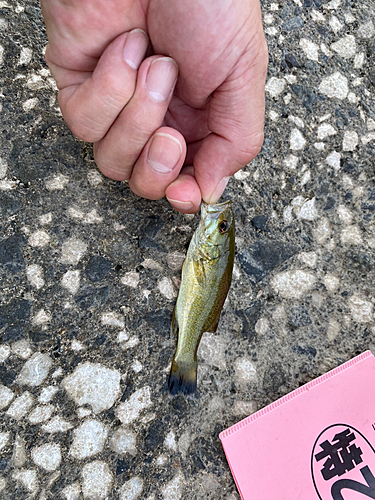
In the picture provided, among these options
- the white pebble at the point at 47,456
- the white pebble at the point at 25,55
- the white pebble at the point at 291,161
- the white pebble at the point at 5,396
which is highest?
the white pebble at the point at 291,161

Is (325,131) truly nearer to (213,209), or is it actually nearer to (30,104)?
(213,209)

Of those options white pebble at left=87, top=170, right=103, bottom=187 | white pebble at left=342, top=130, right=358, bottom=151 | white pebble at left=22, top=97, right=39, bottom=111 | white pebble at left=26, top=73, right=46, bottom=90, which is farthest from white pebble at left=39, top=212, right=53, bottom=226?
white pebble at left=342, top=130, right=358, bottom=151

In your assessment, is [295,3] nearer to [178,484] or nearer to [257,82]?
[257,82]

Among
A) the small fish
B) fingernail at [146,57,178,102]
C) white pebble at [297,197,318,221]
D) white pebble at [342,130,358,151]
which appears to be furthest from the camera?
white pebble at [342,130,358,151]

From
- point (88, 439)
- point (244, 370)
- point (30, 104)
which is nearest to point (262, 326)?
point (244, 370)

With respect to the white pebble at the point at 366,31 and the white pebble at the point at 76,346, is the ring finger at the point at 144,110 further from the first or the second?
the white pebble at the point at 366,31

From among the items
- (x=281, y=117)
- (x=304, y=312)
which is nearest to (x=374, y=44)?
(x=281, y=117)

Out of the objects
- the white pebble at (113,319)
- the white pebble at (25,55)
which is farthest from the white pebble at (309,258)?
the white pebble at (25,55)

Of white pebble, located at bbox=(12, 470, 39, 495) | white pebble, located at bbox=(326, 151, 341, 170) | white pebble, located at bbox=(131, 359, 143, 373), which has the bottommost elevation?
white pebble, located at bbox=(12, 470, 39, 495)

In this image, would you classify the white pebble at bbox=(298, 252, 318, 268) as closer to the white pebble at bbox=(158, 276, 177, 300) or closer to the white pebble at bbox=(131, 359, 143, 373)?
the white pebble at bbox=(158, 276, 177, 300)
